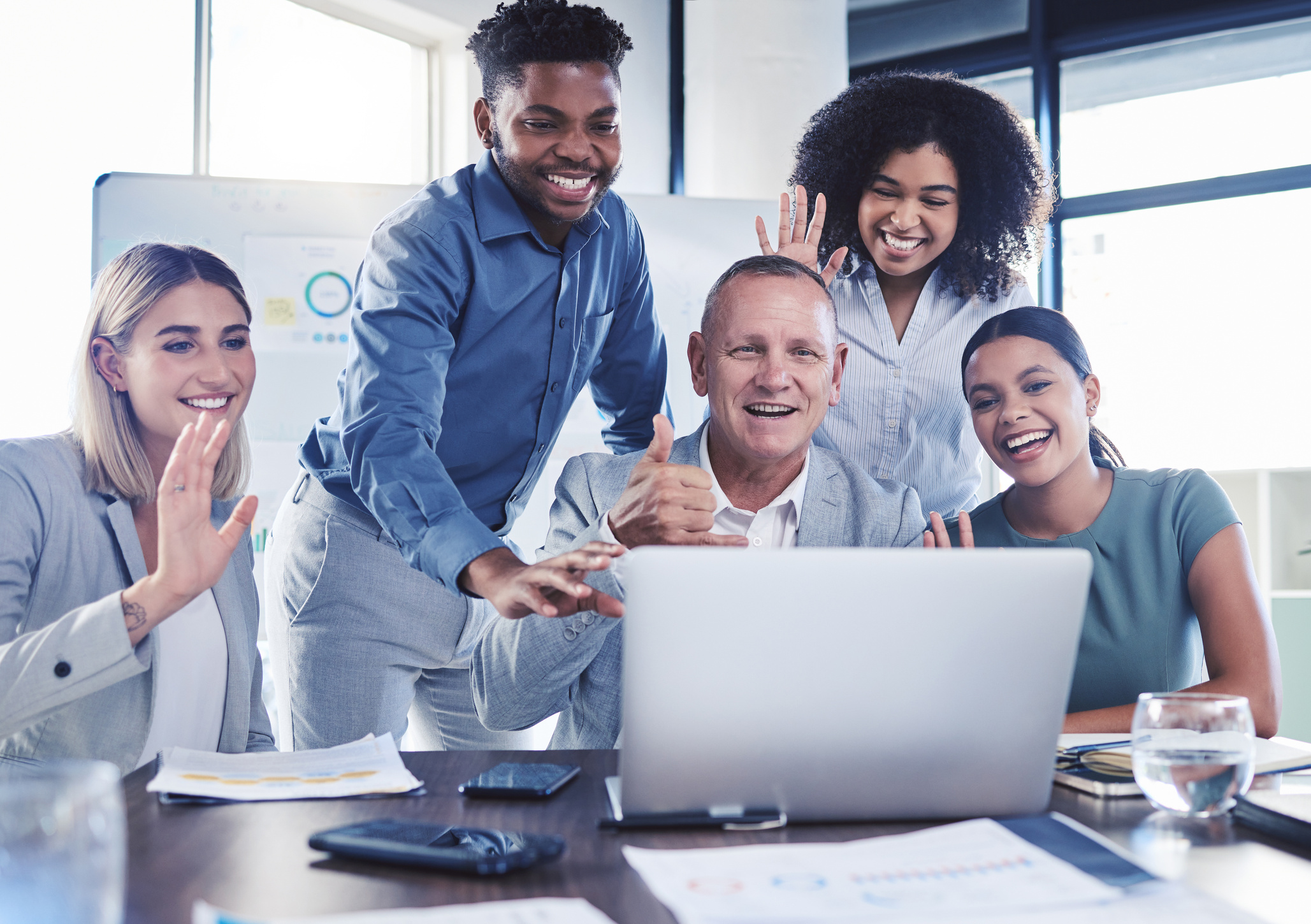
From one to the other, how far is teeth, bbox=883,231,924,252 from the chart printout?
1.46m

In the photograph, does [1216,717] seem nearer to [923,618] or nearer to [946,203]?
[923,618]

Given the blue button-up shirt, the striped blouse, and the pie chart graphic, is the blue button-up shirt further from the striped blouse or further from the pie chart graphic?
the pie chart graphic

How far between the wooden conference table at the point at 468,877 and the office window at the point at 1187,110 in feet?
13.3

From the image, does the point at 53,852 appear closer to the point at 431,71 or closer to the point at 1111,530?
the point at 1111,530

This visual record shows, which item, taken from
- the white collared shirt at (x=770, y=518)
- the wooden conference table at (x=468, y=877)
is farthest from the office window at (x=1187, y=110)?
the wooden conference table at (x=468, y=877)

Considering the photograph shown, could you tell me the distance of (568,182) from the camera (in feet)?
6.15

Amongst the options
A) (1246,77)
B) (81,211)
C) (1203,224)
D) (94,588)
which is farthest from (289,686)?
(1246,77)

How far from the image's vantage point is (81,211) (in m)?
3.20

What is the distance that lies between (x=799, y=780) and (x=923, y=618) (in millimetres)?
174

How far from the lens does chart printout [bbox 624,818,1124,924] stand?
71 centimetres

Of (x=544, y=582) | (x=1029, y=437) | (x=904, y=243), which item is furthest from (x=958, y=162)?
(x=544, y=582)

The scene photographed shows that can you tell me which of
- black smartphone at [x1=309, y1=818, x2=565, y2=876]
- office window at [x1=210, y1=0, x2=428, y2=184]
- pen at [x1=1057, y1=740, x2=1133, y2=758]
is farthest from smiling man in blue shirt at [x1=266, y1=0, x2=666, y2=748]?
office window at [x1=210, y1=0, x2=428, y2=184]

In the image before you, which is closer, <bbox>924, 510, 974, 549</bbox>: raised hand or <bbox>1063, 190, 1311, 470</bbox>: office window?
<bbox>924, 510, 974, 549</bbox>: raised hand

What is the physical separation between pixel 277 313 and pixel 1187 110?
3.78 m
